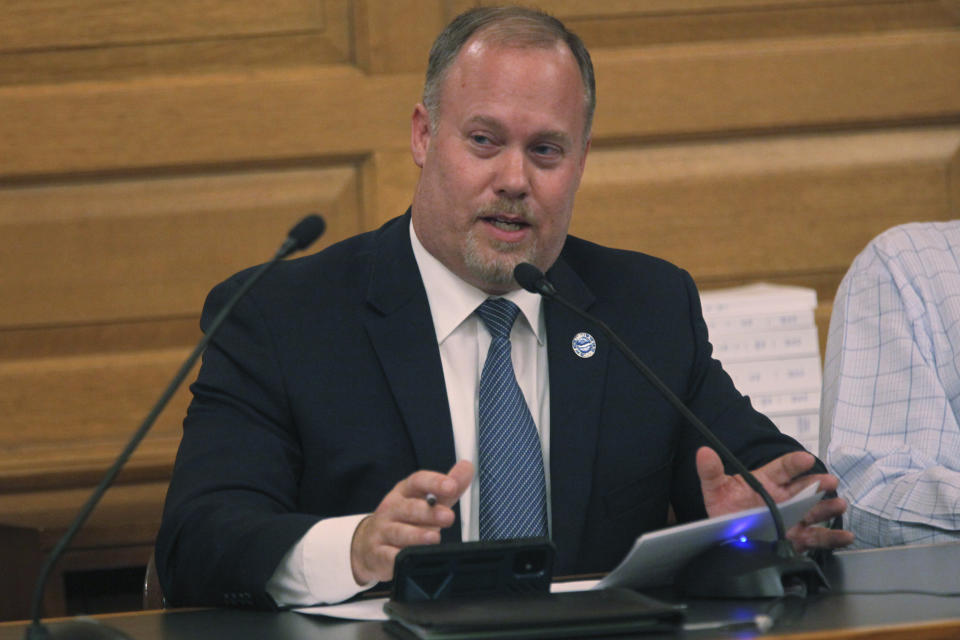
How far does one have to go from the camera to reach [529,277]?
4.88ft

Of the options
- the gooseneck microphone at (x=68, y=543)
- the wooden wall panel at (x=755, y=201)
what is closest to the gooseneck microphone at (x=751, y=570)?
the gooseneck microphone at (x=68, y=543)

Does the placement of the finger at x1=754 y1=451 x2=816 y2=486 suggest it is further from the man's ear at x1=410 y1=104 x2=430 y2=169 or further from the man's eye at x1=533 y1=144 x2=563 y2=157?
the man's ear at x1=410 y1=104 x2=430 y2=169

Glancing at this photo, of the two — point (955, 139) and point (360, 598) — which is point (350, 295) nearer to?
point (360, 598)

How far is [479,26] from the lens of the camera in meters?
1.90

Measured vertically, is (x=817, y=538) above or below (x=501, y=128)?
below

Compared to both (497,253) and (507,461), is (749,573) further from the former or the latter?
(497,253)

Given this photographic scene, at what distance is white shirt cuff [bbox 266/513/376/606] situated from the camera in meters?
1.33

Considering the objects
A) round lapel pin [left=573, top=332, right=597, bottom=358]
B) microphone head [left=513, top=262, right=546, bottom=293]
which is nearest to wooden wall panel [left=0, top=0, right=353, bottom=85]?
round lapel pin [left=573, top=332, right=597, bottom=358]

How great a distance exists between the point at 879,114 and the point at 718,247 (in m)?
0.50

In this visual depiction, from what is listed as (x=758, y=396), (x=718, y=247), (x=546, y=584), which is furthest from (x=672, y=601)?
(x=718, y=247)

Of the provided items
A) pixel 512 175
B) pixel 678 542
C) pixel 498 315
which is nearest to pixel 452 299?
pixel 498 315

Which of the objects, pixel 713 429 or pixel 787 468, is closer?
pixel 787 468

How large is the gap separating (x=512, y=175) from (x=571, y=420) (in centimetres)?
37

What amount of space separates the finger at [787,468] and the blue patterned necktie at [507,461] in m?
0.32
